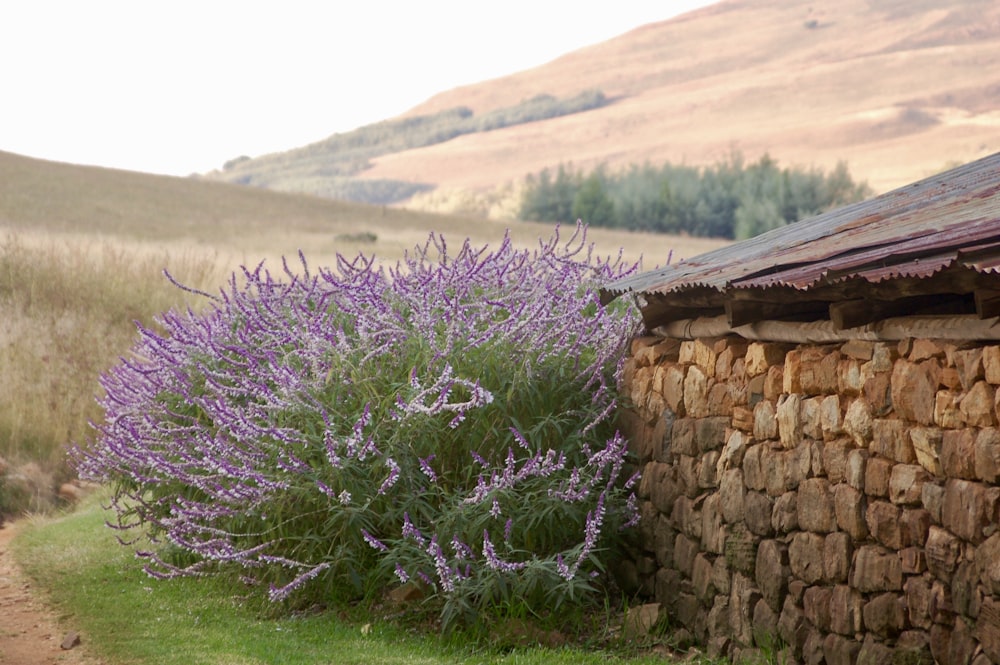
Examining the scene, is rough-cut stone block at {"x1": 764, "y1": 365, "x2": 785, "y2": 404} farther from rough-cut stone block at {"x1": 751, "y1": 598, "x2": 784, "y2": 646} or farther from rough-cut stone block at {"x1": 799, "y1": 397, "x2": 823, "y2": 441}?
rough-cut stone block at {"x1": 751, "y1": 598, "x2": 784, "y2": 646}

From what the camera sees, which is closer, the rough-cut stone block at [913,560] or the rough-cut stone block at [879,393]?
the rough-cut stone block at [913,560]

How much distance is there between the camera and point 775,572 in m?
5.07

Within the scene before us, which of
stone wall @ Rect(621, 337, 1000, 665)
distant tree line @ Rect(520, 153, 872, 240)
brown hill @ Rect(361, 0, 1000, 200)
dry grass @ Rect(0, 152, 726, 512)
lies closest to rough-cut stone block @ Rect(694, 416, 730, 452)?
stone wall @ Rect(621, 337, 1000, 665)

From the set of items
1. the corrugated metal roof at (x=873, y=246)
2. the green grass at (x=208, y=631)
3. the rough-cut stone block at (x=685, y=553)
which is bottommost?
the green grass at (x=208, y=631)

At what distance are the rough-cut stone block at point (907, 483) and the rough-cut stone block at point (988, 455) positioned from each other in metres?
0.29

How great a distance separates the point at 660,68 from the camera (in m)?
112

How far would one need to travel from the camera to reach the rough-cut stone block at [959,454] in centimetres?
398

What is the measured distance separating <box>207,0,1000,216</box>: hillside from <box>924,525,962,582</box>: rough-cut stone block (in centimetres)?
5127

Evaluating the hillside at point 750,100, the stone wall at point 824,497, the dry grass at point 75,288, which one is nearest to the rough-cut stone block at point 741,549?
the stone wall at point 824,497

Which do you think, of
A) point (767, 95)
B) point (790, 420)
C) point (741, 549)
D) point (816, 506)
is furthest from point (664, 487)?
point (767, 95)

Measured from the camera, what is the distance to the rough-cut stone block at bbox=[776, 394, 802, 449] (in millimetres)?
4961

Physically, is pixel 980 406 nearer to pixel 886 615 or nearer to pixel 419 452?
pixel 886 615

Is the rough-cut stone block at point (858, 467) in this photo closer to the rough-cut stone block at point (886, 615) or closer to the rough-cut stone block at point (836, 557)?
the rough-cut stone block at point (836, 557)

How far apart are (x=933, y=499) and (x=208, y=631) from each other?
149 inches
